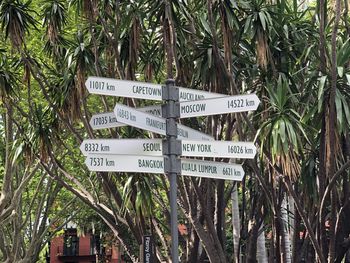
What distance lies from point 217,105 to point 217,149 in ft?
1.39

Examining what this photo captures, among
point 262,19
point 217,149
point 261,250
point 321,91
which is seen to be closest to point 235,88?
point 262,19

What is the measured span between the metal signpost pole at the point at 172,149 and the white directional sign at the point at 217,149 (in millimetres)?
127

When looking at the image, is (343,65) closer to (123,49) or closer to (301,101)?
(301,101)

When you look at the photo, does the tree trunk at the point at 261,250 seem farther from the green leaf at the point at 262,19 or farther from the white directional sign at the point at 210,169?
the white directional sign at the point at 210,169

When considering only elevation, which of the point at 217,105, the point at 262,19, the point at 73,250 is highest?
the point at 262,19

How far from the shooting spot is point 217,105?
6.25m

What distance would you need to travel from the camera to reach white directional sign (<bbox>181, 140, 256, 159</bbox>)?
602cm

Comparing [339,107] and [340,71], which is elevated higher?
[340,71]

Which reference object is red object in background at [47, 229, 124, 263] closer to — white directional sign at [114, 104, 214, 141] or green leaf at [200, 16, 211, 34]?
green leaf at [200, 16, 211, 34]

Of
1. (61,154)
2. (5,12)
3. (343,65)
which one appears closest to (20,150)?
(5,12)

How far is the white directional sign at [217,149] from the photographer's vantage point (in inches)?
237

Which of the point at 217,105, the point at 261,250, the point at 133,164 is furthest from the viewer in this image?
the point at 261,250

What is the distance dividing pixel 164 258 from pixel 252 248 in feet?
6.47

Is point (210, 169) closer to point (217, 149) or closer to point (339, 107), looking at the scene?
point (217, 149)
